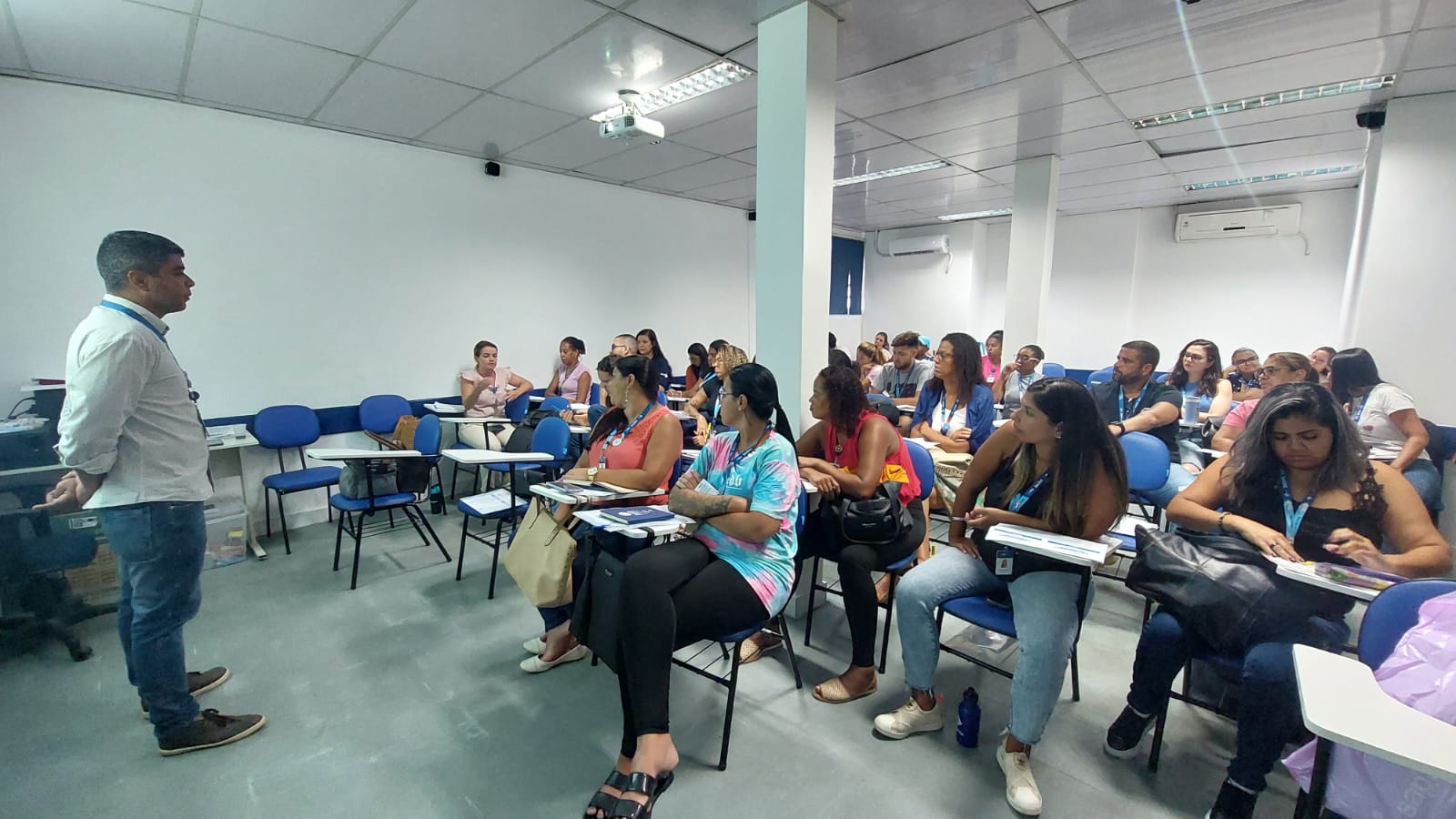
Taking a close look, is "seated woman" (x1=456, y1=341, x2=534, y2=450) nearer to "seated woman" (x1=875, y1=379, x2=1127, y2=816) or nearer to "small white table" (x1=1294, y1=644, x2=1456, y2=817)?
"seated woman" (x1=875, y1=379, x2=1127, y2=816)

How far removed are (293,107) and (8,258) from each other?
1.78 meters

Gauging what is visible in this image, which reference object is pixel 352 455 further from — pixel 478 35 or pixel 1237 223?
pixel 1237 223

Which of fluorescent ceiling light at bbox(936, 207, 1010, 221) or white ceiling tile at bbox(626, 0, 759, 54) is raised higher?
fluorescent ceiling light at bbox(936, 207, 1010, 221)

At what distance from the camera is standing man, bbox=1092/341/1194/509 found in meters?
3.37

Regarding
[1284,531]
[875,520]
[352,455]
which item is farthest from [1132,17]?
[352,455]

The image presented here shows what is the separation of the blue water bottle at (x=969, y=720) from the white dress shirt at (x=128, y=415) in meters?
2.78

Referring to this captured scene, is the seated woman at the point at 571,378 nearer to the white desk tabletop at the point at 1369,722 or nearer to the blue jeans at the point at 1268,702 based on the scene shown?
the blue jeans at the point at 1268,702

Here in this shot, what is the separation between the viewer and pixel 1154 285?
7797 mm

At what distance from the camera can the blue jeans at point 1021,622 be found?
1840 mm

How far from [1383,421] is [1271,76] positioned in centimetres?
212

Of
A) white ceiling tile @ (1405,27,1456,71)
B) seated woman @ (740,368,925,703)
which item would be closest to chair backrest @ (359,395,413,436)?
seated woman @ (740,368,925,703)

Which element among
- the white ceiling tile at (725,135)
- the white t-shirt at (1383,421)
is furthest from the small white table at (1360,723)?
the white ceiling tile at (725,135)

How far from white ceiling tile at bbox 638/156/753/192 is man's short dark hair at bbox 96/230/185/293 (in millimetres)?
4120

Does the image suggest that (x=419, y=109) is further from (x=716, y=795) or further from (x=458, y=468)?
(x=716, y=795)
